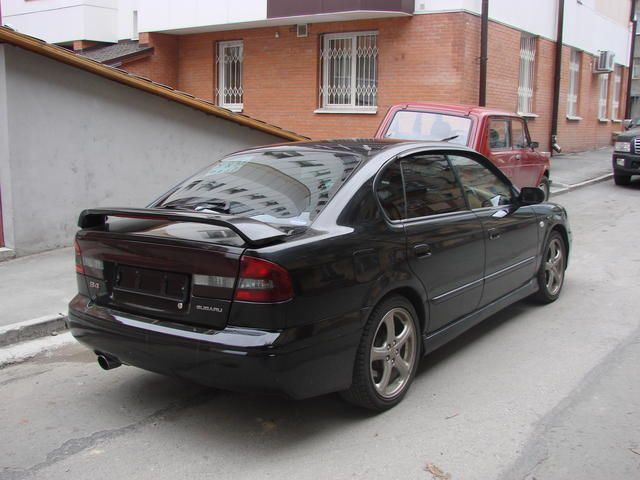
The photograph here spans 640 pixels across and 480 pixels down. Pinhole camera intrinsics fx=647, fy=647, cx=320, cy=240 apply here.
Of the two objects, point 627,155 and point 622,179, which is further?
point 622,179

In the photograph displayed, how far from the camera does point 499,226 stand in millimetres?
4980

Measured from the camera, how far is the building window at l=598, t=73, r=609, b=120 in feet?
73.1

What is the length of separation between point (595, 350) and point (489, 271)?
39.6 inches

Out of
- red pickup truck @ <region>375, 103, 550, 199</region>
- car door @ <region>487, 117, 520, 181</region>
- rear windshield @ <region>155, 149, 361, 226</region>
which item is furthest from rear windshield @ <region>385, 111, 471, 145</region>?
rear windshield @ <region>155, 149, 361, 226</region>

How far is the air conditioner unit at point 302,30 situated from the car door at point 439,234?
10.9 metres

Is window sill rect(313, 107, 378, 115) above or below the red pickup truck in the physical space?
above

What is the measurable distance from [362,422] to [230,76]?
566 inches

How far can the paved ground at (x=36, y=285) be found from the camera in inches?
225

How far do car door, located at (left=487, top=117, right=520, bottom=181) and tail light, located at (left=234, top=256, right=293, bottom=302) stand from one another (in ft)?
20.8

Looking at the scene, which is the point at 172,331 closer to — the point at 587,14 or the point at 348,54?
the point at 348,54

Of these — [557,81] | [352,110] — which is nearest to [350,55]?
→ [352,110]

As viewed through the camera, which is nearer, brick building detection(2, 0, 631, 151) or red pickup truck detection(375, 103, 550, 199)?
red pickup truck detection(375, 103, 550, 199)

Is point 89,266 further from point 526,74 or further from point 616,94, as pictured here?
point 616,94

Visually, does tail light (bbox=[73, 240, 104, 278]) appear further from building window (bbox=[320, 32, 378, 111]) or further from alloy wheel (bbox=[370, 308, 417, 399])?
building window (bbox=[320, 32, 378, 111])
